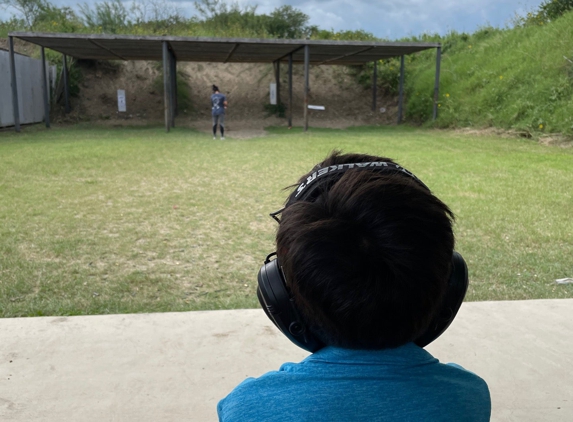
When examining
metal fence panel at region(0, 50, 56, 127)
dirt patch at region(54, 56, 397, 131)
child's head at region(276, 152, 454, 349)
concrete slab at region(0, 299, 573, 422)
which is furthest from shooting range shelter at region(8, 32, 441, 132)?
child's head at region(276, 152, 454, 349)

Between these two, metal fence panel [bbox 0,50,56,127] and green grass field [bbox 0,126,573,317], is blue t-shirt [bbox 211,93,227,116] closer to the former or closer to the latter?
green grass field [bbox 0,126,573,317]

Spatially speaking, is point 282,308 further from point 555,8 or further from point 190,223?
point 555,8

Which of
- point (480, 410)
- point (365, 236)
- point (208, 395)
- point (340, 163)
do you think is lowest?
point (208, 395)

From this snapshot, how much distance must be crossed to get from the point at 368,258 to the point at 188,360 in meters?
1.81

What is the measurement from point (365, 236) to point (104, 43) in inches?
724

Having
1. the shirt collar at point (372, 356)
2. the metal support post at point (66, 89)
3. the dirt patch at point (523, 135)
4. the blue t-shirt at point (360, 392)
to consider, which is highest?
the metal support post at point (66, 89)

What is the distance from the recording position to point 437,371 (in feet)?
3.18

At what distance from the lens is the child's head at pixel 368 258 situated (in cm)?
90

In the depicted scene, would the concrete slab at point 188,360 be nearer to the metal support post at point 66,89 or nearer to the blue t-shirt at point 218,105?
the blue t-shirt at point 218,105

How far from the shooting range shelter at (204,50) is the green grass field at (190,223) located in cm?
632

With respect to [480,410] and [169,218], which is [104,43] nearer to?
[169,218]

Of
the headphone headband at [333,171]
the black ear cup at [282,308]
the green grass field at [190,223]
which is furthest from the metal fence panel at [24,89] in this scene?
the headphone headband at [333,171]

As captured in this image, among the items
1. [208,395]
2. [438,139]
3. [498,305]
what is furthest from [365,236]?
[438,139]

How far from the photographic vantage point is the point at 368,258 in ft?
2.93
